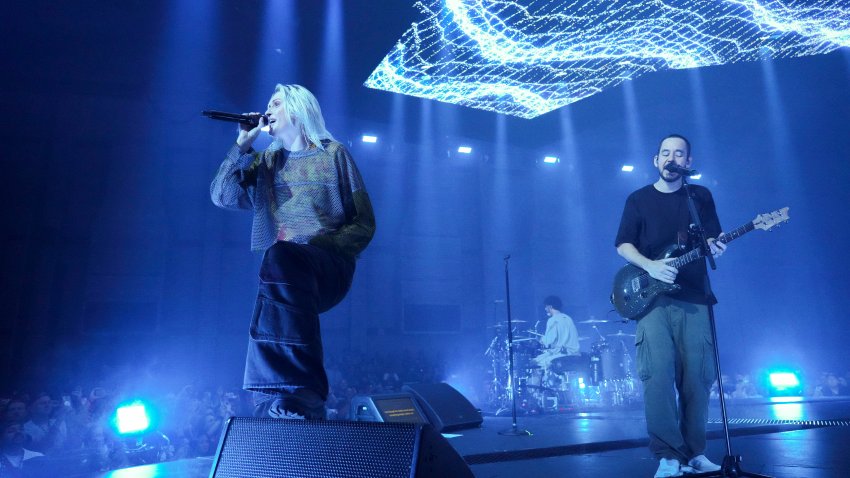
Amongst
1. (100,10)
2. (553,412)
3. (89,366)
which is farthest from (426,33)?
(89,366)

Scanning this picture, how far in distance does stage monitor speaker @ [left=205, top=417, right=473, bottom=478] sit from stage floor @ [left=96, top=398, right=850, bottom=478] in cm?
169

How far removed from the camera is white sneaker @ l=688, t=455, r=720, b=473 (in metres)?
2.75

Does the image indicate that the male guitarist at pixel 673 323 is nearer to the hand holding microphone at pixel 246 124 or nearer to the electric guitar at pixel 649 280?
the electric guitar at pixel 649 280

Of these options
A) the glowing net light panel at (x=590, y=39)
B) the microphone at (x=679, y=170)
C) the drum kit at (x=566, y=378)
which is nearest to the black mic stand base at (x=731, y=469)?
the microphone at (x=679, y=170)

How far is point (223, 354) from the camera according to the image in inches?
531

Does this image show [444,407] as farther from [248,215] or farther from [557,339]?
[248,215]

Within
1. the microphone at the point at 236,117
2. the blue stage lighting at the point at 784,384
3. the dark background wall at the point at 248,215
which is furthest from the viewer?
the blue stage lighting at the point at 784,384

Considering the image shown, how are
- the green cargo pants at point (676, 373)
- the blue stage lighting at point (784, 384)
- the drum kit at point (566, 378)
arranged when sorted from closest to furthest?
the green cargo pants at point (676, 373) → the drum kit at point (566, 378) → the blue stage lighting at point (784, 384)

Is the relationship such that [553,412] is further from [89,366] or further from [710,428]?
[89,366]

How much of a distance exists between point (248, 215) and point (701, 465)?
42.4ft

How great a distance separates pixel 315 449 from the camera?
63.0 inches

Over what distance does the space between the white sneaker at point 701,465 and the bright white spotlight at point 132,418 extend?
250 inches

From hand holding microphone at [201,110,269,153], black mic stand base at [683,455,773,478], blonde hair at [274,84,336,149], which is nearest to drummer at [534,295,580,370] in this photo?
black mic stand base at [683,455,773,478]

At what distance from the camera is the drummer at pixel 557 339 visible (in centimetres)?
1021
